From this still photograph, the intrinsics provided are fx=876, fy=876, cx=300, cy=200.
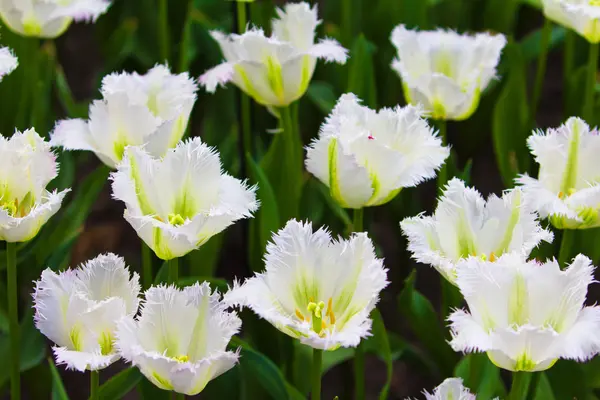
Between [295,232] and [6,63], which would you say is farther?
[6,63]

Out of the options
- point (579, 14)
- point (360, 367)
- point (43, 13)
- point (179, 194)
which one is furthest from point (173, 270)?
point (579, 14)

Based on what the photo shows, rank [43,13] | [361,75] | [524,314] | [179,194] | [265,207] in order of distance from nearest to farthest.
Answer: [524,314] < [179,194] < [265,207] < [43,13] < [361,75]

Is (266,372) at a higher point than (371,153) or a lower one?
lower

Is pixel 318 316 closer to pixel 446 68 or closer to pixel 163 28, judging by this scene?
pixel 446 68

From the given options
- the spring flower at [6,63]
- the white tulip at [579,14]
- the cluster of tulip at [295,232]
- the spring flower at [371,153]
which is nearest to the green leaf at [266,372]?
the cluster of tulip at [295,232]

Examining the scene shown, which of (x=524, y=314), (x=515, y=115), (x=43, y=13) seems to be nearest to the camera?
(x=524, y=314)

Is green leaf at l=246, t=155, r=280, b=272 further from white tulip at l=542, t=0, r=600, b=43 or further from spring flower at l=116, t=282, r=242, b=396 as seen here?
white tulip at l=542, t=0, r=600, b=43
